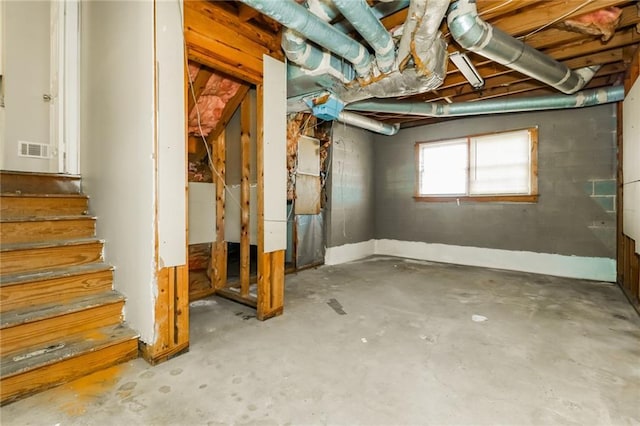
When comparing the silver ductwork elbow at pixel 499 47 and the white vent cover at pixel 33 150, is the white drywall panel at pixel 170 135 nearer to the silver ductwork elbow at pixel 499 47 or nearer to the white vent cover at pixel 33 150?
the white vent cover at pixel 33 150

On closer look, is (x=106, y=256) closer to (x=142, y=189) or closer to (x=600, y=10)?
(x=142, y=189)

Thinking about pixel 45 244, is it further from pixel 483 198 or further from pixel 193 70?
pixel 483 198

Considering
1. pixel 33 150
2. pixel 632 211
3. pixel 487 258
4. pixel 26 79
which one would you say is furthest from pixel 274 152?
pixel 487 258

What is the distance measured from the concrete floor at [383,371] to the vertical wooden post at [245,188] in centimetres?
37

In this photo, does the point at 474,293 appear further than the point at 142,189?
Yes

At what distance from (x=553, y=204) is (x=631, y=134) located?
1398mm

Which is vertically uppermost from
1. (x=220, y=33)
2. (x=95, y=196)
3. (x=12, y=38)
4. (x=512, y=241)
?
(x=12, y=38)

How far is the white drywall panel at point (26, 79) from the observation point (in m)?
2.55

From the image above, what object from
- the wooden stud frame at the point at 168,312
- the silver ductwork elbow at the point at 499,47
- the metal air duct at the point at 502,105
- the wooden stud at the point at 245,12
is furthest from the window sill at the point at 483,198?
the wooden stud frame at the point at 168,312

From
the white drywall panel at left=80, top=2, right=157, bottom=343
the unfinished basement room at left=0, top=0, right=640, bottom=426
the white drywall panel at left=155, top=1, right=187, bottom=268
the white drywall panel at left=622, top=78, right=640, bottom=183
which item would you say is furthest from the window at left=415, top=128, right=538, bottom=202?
the white drywall panel at left=80, top=2, right=157, bottom=343

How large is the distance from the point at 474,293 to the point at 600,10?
2717 mm

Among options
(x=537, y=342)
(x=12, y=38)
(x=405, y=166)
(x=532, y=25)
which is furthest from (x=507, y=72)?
(x=12, y=38)

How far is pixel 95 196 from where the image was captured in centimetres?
233

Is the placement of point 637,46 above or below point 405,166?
above
